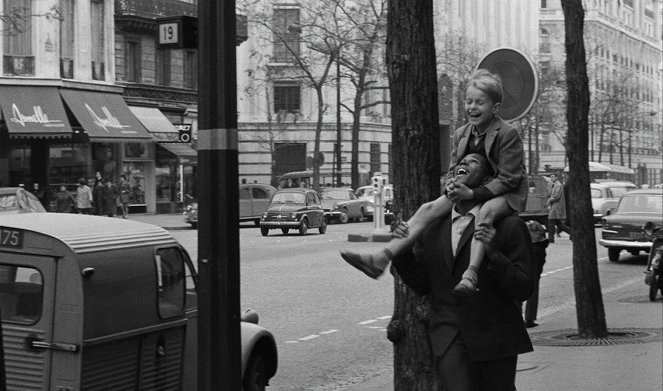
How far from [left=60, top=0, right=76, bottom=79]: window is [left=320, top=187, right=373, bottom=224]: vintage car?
12.1 m

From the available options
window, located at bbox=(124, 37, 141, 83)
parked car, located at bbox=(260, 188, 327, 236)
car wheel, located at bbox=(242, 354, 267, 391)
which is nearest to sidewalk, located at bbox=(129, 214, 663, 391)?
car wheel, located at bbox=(242, 354, 267, 391)

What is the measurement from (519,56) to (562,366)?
9.09 feet

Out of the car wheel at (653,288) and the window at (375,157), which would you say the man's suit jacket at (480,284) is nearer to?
the car wheel at (653,288)

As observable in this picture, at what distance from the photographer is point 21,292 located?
277 inches

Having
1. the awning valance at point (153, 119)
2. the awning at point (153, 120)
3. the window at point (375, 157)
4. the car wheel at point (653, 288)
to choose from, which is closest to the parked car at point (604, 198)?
the awning at point (153, 120)

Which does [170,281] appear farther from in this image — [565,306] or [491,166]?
[565,306]

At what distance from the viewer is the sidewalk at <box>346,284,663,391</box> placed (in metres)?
9.24

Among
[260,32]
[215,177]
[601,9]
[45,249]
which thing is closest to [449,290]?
[215,177]

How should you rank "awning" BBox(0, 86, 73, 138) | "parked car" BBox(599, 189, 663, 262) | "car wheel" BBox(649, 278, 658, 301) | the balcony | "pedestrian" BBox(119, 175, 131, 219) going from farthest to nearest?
"pedestrian" BBox(119, 175, 131, 219) → the balcony → "awning" BBox(0, 86, 73, 138) → "parked car" BBox(599, 189, 663, 262) → "car wheel" BBox(649, 278, 658, 301)

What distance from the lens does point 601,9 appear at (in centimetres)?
9988

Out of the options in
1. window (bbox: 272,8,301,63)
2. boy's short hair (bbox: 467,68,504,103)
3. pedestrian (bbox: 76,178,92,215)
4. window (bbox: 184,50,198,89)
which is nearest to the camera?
boy's short hair (bbox: 467,68,504,103)

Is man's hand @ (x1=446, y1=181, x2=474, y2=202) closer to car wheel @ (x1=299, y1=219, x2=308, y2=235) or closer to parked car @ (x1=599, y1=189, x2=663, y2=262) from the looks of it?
parked car @ (x1=599, y1=189, x2=663, y2=262)

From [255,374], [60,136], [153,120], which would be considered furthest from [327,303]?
[153,120]

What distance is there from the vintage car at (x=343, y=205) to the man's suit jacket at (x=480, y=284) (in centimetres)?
4391
